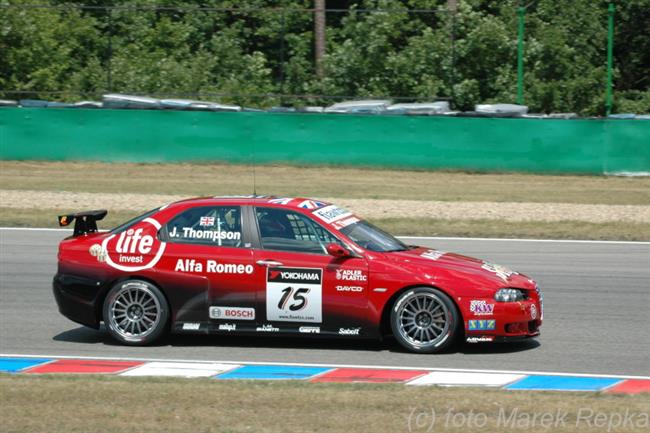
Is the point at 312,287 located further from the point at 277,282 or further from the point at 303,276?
the point at 277,282

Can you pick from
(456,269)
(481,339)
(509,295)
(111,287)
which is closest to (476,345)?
(481,339)

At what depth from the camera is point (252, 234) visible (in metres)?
9.49

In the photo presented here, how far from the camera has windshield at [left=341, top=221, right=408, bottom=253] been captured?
952 cm

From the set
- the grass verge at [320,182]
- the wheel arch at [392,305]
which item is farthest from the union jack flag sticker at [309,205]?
the grass verge at [320,182]

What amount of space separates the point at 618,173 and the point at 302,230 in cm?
1817

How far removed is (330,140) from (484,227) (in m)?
9.48

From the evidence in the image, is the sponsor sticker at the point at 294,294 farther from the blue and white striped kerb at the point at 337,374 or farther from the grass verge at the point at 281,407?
the grass verge at the point at 281,407

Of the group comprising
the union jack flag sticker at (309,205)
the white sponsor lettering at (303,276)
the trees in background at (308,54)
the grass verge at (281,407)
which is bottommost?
the grass verge at (281,407)

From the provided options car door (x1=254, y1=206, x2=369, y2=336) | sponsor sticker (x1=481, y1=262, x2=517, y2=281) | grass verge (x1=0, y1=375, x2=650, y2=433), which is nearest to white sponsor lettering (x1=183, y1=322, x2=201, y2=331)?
car door (x1=254, y1=206, x2=369, y2=336)

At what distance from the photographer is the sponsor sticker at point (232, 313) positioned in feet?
30.7

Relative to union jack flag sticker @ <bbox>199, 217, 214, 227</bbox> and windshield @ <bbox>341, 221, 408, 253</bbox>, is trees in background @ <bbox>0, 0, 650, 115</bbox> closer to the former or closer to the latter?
windshield @ <bbox>341, 221, 408, 253</bbox>

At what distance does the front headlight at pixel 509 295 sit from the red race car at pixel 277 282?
0.04ft

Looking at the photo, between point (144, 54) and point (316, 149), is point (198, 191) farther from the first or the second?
point (144, 54)

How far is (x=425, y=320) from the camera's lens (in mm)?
9188
